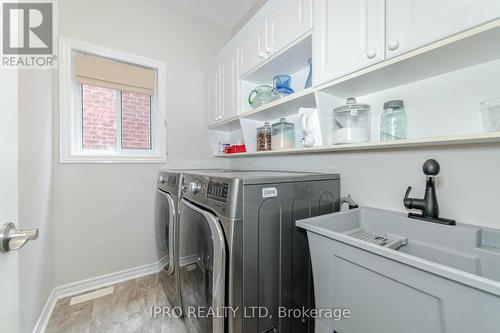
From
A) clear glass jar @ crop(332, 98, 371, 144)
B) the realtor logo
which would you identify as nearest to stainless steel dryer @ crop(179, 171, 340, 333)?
clear glass jar @ crop(332, 98, 371, 144)

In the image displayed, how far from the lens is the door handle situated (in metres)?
0.52

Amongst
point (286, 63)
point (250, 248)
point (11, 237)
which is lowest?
point (250, 248)

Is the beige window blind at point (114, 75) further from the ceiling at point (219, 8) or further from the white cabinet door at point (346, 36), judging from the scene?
the white cabinet door at point (346, 36)

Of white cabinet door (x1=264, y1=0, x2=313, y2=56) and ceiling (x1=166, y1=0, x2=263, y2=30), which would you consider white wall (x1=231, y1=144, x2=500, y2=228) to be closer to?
white cabinet door (x1=264, y1=0, x2=313, y2=56)

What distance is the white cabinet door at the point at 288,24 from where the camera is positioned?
1.23 m

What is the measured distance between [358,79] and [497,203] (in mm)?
765

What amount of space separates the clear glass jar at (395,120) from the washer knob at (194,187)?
3.46 feet

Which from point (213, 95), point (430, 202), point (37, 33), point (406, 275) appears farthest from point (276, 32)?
point (37, 33)

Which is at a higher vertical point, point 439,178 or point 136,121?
point 136,121

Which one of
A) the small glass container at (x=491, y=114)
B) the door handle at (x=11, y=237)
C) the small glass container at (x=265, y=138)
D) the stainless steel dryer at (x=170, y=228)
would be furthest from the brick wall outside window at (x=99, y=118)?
the small glass container at (x=491, y=114)

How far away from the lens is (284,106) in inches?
60.6

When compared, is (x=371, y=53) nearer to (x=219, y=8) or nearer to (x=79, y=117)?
(x=219, y=8)

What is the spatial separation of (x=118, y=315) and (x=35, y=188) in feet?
3.68

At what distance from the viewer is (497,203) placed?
33.2 inches
